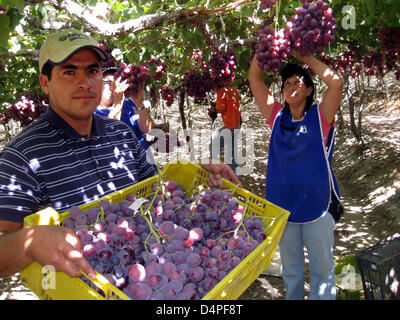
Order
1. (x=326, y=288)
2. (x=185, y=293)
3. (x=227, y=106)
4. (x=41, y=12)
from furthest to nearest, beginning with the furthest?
(x=227, y=106) < (x=326, y=288) < (x=41, y=12) < (x=185, y=293)

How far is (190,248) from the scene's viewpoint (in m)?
1.16

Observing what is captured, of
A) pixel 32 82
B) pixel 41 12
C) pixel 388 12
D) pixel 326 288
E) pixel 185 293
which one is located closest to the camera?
pixel 185 293

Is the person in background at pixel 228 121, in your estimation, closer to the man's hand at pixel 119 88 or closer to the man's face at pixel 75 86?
the man's hand at pixel 119 88

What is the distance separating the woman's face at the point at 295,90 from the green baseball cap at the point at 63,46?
55.2 inches

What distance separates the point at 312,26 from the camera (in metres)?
1.63

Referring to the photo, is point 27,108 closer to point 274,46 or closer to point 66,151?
point 66,151

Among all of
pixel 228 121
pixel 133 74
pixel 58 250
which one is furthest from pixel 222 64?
pixel 228 121

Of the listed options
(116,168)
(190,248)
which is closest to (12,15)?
(116,168)

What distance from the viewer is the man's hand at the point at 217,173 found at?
5.28 feet

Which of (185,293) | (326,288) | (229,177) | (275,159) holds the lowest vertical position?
(326,288)

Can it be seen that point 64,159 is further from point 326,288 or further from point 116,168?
point 326,288

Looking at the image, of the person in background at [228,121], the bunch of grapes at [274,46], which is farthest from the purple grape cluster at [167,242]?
the person in background at [228,121]

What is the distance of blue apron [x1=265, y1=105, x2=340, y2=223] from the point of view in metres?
2.22

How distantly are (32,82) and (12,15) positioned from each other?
2.80m
